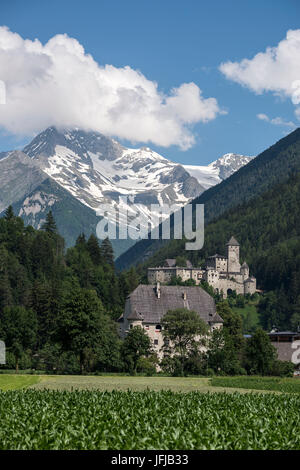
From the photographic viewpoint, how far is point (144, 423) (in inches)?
1272

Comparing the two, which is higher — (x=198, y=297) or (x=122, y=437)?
(x=198, y=297)

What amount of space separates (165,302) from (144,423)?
336 feet

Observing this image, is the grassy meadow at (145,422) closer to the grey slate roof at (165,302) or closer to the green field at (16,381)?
the green field at (16,381)

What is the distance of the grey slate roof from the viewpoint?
132250 mm

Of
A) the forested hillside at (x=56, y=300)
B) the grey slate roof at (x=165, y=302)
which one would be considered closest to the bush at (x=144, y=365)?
the forested hillside at (x=56, y=300)

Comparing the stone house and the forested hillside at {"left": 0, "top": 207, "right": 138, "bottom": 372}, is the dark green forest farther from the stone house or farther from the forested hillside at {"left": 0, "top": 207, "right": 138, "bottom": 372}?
the stone house

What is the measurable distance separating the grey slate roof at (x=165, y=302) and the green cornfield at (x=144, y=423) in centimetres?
8843

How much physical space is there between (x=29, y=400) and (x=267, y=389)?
31.4 meters

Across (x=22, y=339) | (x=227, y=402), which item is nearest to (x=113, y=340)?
(x=22, y=339)

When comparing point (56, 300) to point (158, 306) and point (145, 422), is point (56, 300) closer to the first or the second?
point (158, 306)

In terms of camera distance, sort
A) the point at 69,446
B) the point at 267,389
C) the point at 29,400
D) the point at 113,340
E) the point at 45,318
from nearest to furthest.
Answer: the point at 69,446 < the point at 29,400 < the point at 267,389 < the point at 113,340 < the point at 45,318
